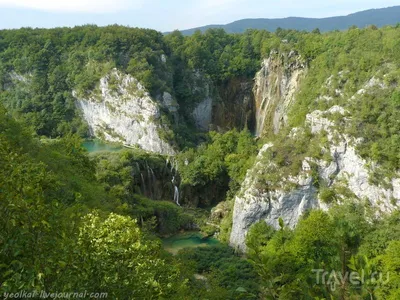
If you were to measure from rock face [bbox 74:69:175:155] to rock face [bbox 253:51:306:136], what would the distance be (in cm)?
1486

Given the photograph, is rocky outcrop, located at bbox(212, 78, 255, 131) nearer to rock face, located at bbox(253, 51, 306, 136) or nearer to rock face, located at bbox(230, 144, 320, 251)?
rock face, located at bbox(253, 51, 306, 136)

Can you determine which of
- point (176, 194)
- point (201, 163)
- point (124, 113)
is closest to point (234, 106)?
point (124, 113)

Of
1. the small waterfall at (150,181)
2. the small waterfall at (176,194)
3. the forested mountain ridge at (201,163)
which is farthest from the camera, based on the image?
the small waterfall at (176,194)

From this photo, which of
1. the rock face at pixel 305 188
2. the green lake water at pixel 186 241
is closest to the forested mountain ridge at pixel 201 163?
the rock face at pixel 305 188

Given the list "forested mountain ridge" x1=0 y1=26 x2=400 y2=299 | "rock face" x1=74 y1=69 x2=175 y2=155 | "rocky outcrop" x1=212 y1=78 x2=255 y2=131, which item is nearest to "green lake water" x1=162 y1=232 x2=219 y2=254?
"forested mountain ridge" x1=0 y1=26 x2=400 y2=299

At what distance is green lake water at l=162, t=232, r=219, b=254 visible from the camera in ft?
97.6

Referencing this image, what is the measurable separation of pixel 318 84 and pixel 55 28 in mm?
48341

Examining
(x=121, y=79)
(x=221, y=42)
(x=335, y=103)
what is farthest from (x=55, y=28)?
(x=335, y=103)

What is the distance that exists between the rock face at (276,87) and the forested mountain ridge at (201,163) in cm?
26

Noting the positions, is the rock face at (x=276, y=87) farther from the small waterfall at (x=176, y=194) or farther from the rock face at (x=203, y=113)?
the small waterfall at (x=176, y=194)

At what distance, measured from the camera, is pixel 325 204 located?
27.3m

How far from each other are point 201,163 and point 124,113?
65.1ft

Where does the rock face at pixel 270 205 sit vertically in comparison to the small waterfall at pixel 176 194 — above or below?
above

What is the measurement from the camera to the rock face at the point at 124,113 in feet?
167
